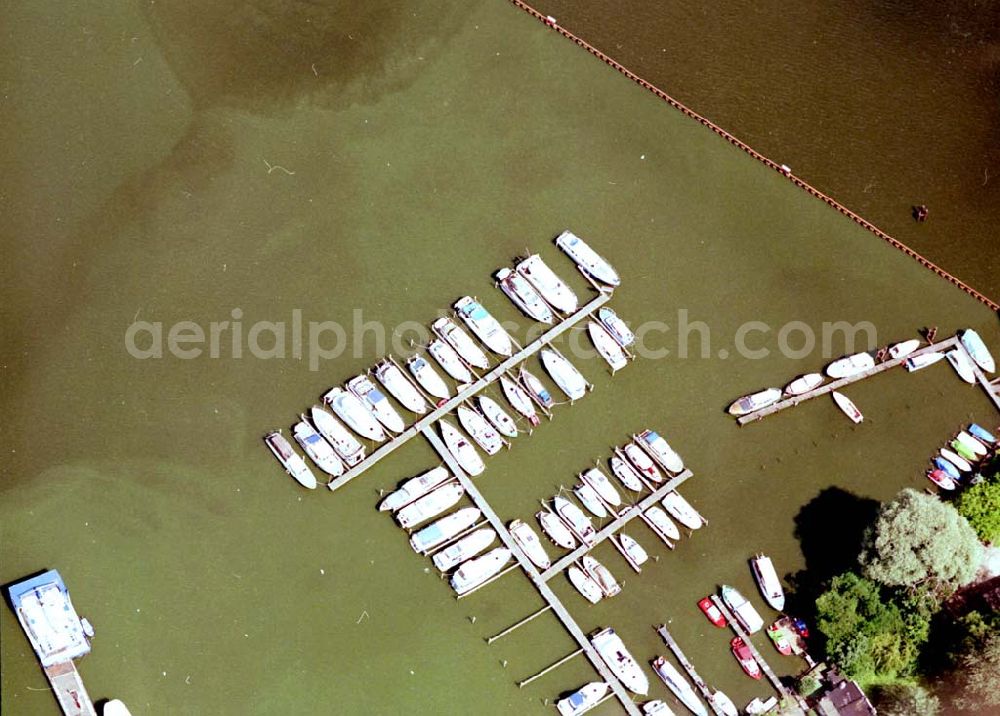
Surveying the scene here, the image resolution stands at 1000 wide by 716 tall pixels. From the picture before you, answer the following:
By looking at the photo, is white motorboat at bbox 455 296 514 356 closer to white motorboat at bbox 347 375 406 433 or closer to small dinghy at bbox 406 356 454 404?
small dinghy at bbox 406 356 454 404

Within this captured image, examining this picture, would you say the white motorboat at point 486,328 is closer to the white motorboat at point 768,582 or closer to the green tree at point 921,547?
the white motorboat at point 768,582

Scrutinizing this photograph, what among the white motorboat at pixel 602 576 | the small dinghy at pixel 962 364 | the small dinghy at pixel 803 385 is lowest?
the small dinghy at pixel 962 364

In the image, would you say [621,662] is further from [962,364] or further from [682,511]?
[962,364]

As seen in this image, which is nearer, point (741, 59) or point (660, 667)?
point (660, 667)

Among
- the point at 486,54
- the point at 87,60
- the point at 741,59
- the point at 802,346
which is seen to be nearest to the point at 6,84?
the point at 87,60

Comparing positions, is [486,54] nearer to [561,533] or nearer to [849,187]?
[849,187]

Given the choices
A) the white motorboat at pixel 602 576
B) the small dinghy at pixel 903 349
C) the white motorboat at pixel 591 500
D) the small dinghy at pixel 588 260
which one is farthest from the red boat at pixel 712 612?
the small dinghy at pixel 588 260

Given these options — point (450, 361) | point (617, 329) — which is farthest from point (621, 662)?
point (450, 361)
